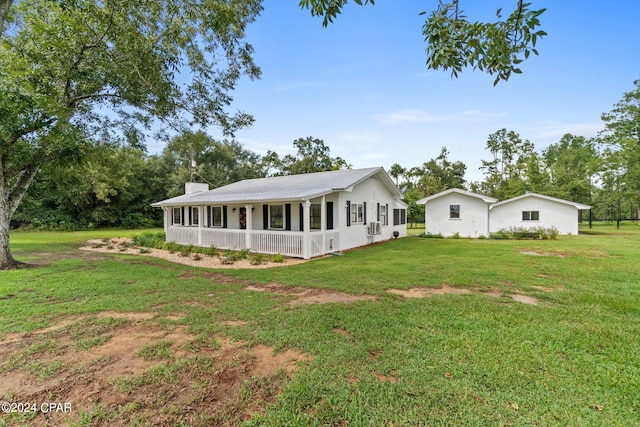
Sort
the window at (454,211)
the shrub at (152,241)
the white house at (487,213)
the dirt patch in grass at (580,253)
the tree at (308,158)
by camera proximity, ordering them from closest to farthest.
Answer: the dirt patch in grass at (580,253)
the shrub at (152,241)
the white house at (487,213)
the window at (454,211)
the tree at (308,158)

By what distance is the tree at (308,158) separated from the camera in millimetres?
40219

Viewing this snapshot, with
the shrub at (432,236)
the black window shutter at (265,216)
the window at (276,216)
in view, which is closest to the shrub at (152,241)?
the black window shutter at (265,216)

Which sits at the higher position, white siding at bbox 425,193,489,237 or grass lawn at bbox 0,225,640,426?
white siding at bbox 425,193,489,237

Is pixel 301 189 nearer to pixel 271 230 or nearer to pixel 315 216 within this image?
pixel 315 216

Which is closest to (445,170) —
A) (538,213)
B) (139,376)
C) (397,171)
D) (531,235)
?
(397,171)

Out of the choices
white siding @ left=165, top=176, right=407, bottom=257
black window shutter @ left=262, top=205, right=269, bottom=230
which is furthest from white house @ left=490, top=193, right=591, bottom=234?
black window shutter @ left=262, top=205, right=269, bottom=230

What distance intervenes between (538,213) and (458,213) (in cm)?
634

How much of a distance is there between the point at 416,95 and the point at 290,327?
13.6m

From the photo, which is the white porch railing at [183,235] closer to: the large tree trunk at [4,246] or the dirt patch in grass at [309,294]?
the large tree trunk at [4,246]

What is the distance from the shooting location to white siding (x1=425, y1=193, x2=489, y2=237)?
18391 mm

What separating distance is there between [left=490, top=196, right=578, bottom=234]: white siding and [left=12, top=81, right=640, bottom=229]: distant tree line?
330 inches

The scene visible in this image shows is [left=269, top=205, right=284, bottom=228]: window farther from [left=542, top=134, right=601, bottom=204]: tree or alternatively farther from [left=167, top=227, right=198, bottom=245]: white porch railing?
[left=542, top=134, right=601, bottom=204]: tree

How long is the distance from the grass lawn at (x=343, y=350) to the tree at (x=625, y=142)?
31.0 metres

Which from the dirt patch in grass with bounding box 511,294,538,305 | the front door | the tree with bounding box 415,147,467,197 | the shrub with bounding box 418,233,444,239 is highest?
the tree with bounding box 415,147,467,197
